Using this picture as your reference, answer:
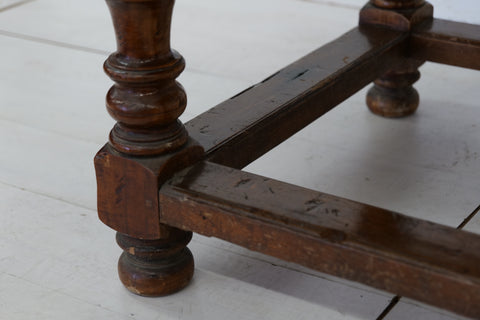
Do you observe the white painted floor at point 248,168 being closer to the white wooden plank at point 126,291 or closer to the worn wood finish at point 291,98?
the white wooden plank at point 126,291

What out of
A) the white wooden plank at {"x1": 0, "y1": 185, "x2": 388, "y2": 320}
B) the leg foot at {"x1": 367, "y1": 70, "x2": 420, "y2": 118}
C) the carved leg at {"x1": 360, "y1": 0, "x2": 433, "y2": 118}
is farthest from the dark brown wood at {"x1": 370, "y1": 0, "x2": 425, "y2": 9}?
the white wooden plank at {"x1": 0, "y1": 185, "x2": 388, "y2": 320}

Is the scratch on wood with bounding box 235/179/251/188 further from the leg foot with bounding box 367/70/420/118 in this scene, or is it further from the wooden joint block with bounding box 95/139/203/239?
the leg foot with bounding box 367/70/420/118

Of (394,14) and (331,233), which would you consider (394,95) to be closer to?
(394,14)

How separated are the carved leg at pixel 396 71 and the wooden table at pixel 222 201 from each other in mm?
237

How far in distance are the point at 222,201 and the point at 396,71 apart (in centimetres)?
53

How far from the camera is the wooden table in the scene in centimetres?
65

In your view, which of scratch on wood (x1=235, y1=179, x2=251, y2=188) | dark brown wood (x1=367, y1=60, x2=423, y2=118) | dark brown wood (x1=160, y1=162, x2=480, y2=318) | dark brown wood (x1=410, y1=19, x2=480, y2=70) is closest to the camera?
dark brown wood (x1=160, y1=162, x2=480, y2=318)

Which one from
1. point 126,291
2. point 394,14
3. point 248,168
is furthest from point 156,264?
point 394,14

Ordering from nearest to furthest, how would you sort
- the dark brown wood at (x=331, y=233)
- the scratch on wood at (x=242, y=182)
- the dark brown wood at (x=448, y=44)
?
1. the dark brown wood at (x=331, y=233)
2. the scratch on wood at (x=242, y=182)
3. the dark brown wood at (x=448, y=44)

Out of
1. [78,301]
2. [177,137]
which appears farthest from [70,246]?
[177,137]

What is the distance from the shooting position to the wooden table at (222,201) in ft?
2.13

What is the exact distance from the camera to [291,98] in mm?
900

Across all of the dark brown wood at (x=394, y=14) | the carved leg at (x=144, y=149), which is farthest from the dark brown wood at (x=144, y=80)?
the dark brown wood at (x=394, y=14)

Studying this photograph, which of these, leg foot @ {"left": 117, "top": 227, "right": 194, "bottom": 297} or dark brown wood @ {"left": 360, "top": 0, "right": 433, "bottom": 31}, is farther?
dark brown wood @ {"left": 360, "top": 0, "right": 433, "bottom": 31}
